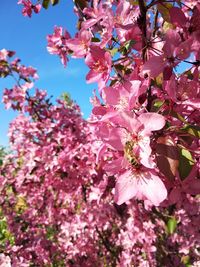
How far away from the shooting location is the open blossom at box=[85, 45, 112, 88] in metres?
1.25

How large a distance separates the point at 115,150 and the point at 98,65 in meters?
0.34

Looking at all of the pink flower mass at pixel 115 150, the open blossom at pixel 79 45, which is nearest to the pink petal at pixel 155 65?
the pink flower mass at pixel 115 150

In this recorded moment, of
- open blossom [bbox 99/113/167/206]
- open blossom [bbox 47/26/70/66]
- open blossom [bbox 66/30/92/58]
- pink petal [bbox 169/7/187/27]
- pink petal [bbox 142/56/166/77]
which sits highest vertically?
open blossom [bbox 47/26/70/66]

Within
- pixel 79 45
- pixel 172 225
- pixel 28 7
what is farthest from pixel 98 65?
pixel 172 225

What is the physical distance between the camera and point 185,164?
3.43 ft

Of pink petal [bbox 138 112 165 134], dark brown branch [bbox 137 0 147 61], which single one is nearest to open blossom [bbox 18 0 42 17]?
dark brown branch [bbox 137 0 147 61]

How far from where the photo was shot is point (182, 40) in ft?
3.95

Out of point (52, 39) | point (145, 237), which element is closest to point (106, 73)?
point (52, 39)

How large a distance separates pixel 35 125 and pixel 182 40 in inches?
148

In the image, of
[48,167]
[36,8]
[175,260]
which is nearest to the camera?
[36,8]

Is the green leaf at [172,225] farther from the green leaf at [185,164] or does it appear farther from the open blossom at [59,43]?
the green leaf at [185,164]

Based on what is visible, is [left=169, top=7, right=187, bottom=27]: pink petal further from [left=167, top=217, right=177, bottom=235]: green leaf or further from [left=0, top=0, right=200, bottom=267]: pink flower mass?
[left=167, top=217, right=177, bottom=235]: green leaf

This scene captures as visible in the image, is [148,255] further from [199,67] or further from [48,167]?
[199,67]

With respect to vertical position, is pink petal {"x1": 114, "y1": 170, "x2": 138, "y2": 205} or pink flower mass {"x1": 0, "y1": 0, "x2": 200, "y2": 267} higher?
pink flower mass {"x1": 0, "y1": 0, "x2": 200, "y2": 267}
